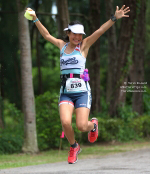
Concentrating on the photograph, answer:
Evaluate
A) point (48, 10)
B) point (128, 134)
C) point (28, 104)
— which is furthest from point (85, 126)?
point (48, 10)

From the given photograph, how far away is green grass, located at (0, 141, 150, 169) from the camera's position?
10.4 metres

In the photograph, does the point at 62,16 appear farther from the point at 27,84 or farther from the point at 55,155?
the point at 55,155

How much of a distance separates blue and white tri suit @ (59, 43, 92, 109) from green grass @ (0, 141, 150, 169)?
3869 mm

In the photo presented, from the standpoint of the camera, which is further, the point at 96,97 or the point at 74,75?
the point at 96,97

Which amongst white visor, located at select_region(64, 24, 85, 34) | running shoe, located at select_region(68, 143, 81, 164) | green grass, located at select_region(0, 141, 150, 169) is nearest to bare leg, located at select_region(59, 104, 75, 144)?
running shoe, located at select_region(68, 143, 81, 164)

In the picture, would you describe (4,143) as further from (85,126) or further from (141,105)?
(141,105)

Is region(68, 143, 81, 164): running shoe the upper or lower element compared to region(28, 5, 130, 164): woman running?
lower

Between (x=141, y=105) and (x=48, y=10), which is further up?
(x=48, y=10)

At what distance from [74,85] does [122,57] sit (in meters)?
9.26

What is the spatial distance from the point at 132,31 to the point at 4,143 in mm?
7441

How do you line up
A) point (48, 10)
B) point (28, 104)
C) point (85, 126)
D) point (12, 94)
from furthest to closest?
point (12, 94)
point (48, 10)
point (28, 104)
point (85, 126)

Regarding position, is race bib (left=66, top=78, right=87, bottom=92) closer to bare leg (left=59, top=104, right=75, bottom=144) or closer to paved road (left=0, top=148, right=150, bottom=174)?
bare leg (left=59, top=104, right=75, bottom=144)

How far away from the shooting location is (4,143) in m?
12.4

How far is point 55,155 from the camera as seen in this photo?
40.0 feet
